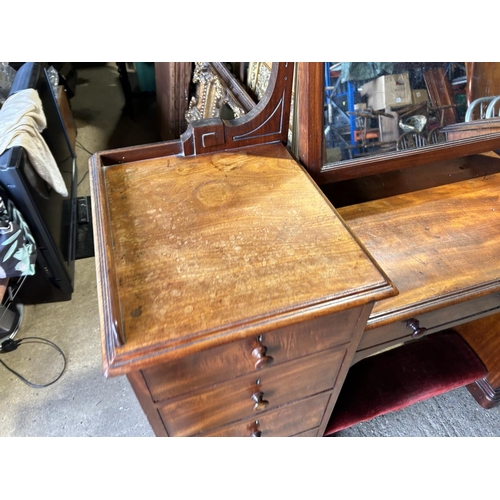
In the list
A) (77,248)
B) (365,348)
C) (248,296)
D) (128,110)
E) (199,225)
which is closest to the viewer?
(248,296)

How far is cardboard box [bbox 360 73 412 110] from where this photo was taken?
0.81 m

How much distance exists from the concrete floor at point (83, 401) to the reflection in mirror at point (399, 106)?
925mm

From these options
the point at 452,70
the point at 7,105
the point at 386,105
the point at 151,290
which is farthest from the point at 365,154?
the point at 7,105

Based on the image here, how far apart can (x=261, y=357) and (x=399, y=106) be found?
0.63m

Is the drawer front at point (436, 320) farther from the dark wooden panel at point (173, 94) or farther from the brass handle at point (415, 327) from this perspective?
the dark wooden panel at point (173, 94)

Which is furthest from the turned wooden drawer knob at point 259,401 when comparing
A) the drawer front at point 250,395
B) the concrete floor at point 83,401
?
the concrete floor at point 83,401

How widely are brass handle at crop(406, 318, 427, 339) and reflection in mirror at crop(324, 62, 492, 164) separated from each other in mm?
375

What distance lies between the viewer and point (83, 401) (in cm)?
134

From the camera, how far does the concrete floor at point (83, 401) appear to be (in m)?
1.27

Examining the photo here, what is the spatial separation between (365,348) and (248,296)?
388mm

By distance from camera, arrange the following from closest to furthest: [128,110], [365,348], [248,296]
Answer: [248,296]
[365,348]
[128,110]

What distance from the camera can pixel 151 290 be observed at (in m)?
0.57

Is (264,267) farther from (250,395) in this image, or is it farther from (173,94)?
(173,94)
